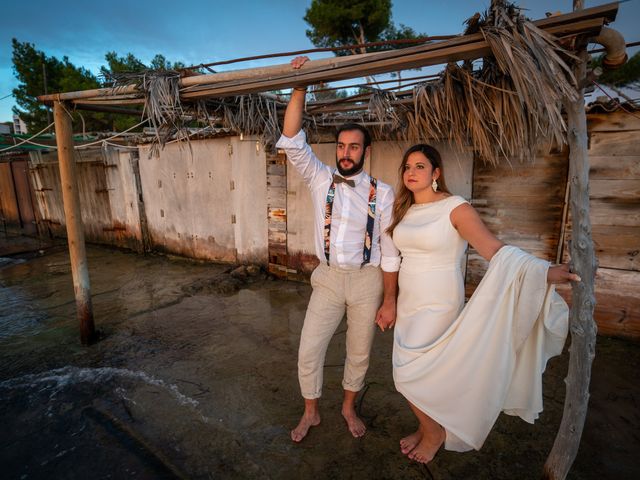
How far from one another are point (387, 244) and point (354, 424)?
57.4 inches

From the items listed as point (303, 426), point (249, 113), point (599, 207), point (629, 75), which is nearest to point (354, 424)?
point (303, 426)

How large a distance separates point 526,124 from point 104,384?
452 cm

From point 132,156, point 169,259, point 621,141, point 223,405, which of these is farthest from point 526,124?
point 132,156

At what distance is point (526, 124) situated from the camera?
9.52 ft

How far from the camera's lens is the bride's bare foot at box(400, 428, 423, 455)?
8.42ft

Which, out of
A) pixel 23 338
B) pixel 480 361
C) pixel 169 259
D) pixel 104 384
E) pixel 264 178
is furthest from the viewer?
pixel 169 259

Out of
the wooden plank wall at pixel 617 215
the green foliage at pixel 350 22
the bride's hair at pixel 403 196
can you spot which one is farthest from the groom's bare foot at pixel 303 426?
the green foliage at pixel 350 22

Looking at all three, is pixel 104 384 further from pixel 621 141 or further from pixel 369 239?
pixel 621 141

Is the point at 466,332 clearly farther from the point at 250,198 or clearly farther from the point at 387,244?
the point at 250,198

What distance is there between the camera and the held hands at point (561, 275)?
1841mm

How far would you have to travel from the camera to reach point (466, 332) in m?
2.15

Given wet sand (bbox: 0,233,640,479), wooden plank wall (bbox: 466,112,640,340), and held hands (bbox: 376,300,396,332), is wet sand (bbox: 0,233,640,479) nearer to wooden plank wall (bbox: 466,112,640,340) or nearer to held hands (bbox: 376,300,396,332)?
wooden plank wall (bbox: 466,112,640,340)

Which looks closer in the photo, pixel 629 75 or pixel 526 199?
pixel 526 199

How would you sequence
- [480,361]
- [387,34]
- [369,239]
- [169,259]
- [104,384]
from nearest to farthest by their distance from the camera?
[480,361] → [369,239] → [104,384] → [169,259] → [387,34]
